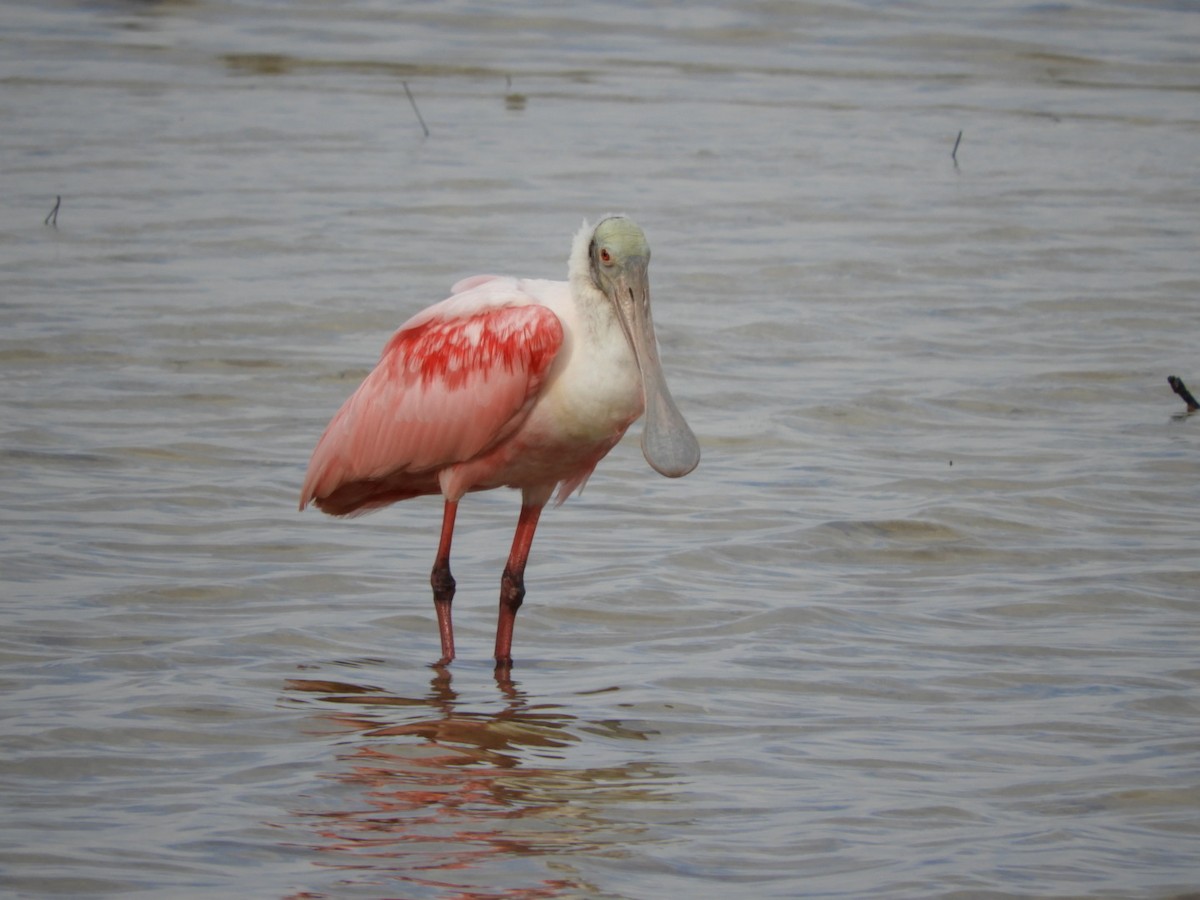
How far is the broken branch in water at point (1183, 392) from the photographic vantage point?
9219 mm

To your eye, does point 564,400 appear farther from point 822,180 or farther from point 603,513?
point 822,180

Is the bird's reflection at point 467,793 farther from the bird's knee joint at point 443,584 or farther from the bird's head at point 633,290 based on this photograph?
the bird's head at point 633,290

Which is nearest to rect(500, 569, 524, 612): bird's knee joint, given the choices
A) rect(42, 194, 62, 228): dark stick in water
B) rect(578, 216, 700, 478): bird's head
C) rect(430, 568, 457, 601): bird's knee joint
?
rect(430, 568, 457, 601): bird's knee joint

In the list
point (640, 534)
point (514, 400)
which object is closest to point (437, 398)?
point (514, 400)

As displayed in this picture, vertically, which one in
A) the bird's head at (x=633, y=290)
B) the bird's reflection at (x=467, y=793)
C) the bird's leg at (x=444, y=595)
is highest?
the bird's head at (x=633, y=290)

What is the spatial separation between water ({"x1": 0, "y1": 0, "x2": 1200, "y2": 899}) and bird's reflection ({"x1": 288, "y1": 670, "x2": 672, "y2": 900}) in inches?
0.6

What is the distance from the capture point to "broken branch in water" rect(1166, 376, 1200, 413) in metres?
9.22

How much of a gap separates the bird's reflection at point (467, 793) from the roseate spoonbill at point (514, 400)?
603 millimetres

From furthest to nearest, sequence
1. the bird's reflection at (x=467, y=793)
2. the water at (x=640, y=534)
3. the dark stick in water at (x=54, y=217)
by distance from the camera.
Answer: the dark stick in water at (x=54, y=217)
the water at (x=640, y=534)
the bird's reflection at (x=467, y=793)

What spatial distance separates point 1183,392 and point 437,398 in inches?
152

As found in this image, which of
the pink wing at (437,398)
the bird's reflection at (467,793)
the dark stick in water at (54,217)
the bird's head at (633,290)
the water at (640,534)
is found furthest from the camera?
the dark stick in water at (54,217)

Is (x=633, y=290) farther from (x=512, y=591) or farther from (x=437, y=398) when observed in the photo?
(x=512, y=591)

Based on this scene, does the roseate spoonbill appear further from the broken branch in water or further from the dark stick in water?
the dark stick in water

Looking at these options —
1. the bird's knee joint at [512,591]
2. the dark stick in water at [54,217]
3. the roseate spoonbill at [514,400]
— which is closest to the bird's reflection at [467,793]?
the bird's knee joint at [512,591]
